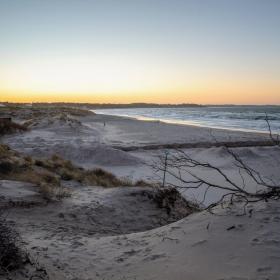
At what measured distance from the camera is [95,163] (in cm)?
1958

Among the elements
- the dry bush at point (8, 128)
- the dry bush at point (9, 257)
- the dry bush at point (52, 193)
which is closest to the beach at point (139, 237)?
the dry bush at point (52, 193)

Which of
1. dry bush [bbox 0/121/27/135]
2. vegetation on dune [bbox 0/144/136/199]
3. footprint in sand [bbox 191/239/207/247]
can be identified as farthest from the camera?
dry bush [bbox 0/121/27/135]

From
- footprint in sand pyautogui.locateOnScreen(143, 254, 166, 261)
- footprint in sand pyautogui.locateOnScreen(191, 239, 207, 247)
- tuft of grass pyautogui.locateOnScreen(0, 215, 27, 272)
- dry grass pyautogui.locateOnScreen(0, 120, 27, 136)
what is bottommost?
dry grass pyautogui.locateOnScreen(0, 120, 27, 136)

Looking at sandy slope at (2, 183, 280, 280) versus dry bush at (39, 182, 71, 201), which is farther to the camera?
dry bush at (39, 182, 71, 201)

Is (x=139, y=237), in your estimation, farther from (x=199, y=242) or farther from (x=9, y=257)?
(x=9, y=257)

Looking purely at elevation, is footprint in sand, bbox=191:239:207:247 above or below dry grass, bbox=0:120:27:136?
above

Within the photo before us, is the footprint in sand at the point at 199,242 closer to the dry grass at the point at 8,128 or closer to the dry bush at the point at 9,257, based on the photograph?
the dry bush at the point at 9,257

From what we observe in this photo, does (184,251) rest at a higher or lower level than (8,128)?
higher

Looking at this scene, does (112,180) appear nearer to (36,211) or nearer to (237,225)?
(36,211)

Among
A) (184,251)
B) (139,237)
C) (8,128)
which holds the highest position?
(184,251)

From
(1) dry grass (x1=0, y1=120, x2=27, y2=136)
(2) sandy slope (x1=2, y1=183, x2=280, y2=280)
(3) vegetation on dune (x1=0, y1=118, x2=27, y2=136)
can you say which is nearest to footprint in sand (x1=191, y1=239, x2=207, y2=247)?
(2) sandy slope (x1=2, y1=183, x2=280, y2=280)

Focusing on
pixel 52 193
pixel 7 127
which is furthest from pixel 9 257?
pixel 7 127

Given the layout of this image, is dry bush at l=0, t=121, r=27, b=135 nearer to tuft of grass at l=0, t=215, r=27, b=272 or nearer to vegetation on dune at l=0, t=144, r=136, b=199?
vegetation on dune at l=0, t=144, r=136, b=199

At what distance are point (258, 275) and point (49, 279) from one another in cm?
228
